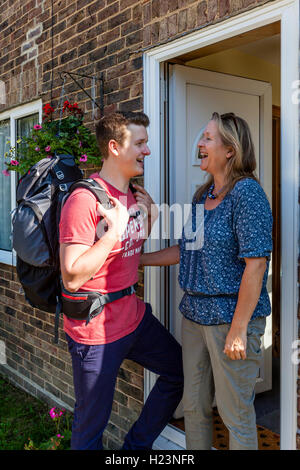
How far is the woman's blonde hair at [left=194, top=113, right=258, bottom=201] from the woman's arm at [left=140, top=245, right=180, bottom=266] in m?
0.58

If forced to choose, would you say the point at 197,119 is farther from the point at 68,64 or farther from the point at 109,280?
the point at 109,280

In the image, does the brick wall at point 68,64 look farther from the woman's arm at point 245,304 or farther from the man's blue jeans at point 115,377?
the woman's arm at point 245,304

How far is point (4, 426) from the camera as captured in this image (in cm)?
391

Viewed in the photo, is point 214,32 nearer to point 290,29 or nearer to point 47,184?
point 290,29

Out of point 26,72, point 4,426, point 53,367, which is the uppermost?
A: point 26,72

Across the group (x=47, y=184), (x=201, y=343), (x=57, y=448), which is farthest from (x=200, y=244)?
(x=57, y=448)

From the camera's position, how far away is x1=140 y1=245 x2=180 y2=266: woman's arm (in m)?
2.75

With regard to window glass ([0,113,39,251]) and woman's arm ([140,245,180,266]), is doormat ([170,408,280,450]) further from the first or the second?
window glass ([0,113,39,251])

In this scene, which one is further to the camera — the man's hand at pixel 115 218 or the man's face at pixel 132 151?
the man's face at pixel 132 151

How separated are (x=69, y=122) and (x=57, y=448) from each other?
231 centimetres

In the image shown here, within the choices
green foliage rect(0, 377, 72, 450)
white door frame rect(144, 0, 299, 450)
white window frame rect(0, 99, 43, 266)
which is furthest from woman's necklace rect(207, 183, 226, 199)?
white window frame rect(0, 99, 43, 266)

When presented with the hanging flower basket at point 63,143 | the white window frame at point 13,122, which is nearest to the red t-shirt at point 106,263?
the hanging flower basket at point 63,143

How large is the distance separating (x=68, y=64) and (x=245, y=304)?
274cm

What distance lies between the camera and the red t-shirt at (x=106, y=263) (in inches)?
85.4
